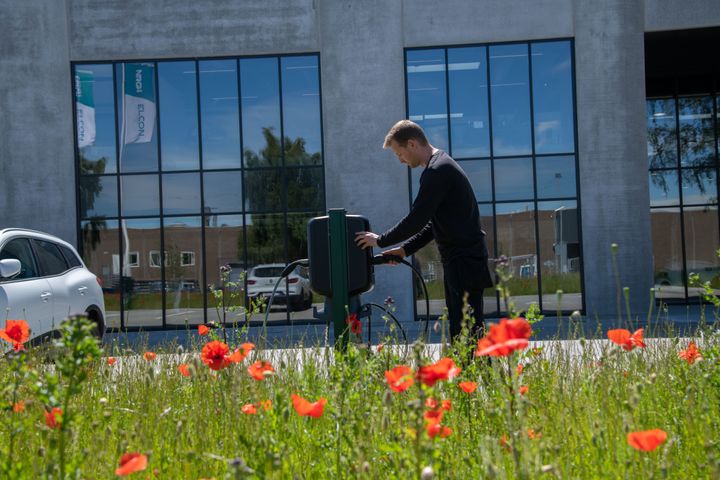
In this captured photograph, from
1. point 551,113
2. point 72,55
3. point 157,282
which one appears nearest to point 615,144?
point 551,113

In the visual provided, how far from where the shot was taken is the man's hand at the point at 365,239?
16.3 feet

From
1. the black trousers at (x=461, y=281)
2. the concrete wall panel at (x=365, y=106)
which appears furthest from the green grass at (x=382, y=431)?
the concrete wall panel at (x=365, y=106)

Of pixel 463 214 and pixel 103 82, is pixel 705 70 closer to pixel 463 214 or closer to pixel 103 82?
pixel 103 82

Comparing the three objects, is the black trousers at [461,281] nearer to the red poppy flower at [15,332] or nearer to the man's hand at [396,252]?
the man's hand at [396,252]

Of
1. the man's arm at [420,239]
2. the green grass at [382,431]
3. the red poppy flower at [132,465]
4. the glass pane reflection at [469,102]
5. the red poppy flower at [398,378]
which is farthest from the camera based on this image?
the glass pane reflection at [469,102]

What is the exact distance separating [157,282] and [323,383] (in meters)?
13.9

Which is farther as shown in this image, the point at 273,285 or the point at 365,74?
the point at 273,285

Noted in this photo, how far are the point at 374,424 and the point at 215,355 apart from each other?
66 cm

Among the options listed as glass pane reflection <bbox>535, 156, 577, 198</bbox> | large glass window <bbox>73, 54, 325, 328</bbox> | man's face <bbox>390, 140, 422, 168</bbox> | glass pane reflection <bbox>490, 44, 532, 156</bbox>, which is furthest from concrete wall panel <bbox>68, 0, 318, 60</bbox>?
man's face <bbox>390, 140, 422, 168</bbox>

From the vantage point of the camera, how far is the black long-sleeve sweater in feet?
16.5

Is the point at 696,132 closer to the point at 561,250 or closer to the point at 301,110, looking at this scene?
the point at 561,250

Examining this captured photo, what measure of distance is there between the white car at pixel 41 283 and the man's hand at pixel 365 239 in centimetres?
374

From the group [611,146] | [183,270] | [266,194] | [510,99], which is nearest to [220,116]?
[266,194]

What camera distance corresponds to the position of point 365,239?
4.98m
